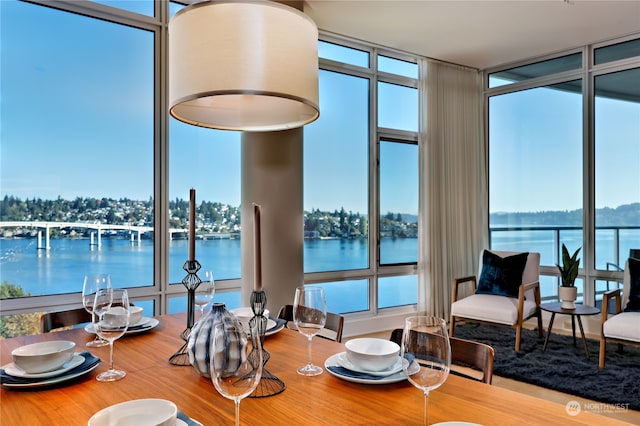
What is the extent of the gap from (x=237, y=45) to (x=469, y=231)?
4.85m

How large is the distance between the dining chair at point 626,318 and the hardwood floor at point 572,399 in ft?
2.33

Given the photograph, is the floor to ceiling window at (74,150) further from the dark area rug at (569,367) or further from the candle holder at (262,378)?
the dark area rug at (569,367)

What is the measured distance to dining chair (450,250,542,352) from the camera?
406cm

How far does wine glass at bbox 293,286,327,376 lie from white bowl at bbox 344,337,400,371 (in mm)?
113

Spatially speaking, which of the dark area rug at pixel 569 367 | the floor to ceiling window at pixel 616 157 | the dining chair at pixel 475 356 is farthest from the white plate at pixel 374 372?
the floor to ceiling window at pixel 616 157

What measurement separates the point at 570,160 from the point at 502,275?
5.30 feet

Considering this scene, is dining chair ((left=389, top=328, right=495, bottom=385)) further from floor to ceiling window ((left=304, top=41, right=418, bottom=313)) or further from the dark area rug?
floor to ceiling window ((left=304, top=41, right=418, bottom=313))

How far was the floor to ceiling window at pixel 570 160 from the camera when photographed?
185 inches

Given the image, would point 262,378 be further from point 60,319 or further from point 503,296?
point 503,296

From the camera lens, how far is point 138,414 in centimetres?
Answer: 103

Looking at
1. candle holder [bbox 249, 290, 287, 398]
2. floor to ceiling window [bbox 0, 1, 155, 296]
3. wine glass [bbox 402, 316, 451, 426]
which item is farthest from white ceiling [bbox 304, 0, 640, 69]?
wine glass [bbox 402, 316, 451, 426]

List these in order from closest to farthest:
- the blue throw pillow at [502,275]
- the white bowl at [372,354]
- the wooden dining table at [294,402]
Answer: the wooden dining table at [294,402] → the white bowl at [372,354] → the blue throw pillow at [502,275]

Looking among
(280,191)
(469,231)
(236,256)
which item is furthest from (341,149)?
(469,231)

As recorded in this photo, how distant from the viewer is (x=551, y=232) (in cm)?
528
